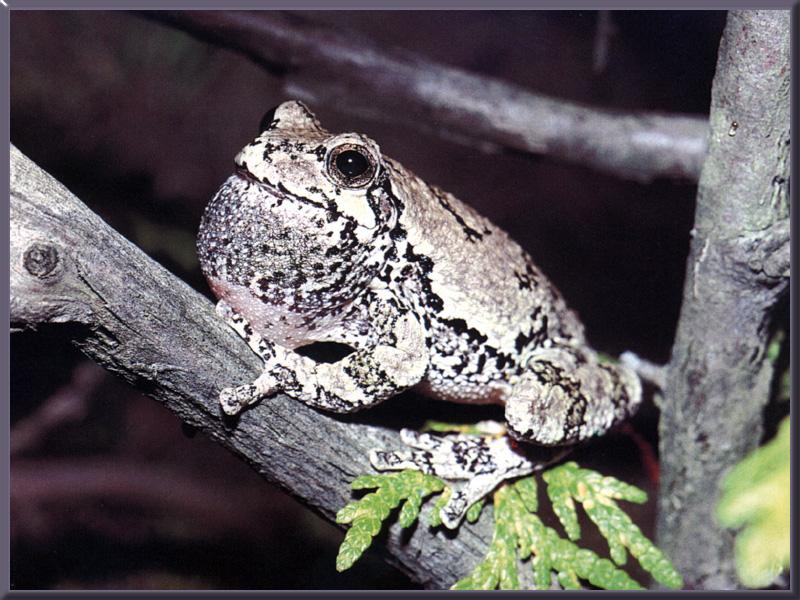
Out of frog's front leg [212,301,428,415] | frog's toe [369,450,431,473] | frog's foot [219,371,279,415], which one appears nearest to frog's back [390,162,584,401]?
frog's front leg [212,301,428,415]

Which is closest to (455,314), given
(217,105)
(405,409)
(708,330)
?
(405,409)

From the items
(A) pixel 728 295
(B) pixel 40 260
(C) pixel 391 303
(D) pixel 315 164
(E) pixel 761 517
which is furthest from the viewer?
(A) pixel 728 295

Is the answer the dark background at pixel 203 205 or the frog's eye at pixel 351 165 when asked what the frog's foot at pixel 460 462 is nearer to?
the dark background at pixel 203 205

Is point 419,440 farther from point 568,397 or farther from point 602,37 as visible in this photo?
point 602,37

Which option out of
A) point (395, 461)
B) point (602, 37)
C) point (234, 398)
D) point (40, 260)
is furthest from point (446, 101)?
point (40, 260)

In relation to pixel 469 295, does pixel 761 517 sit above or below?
below

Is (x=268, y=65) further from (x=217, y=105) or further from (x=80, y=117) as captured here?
(x=80, y=117)
